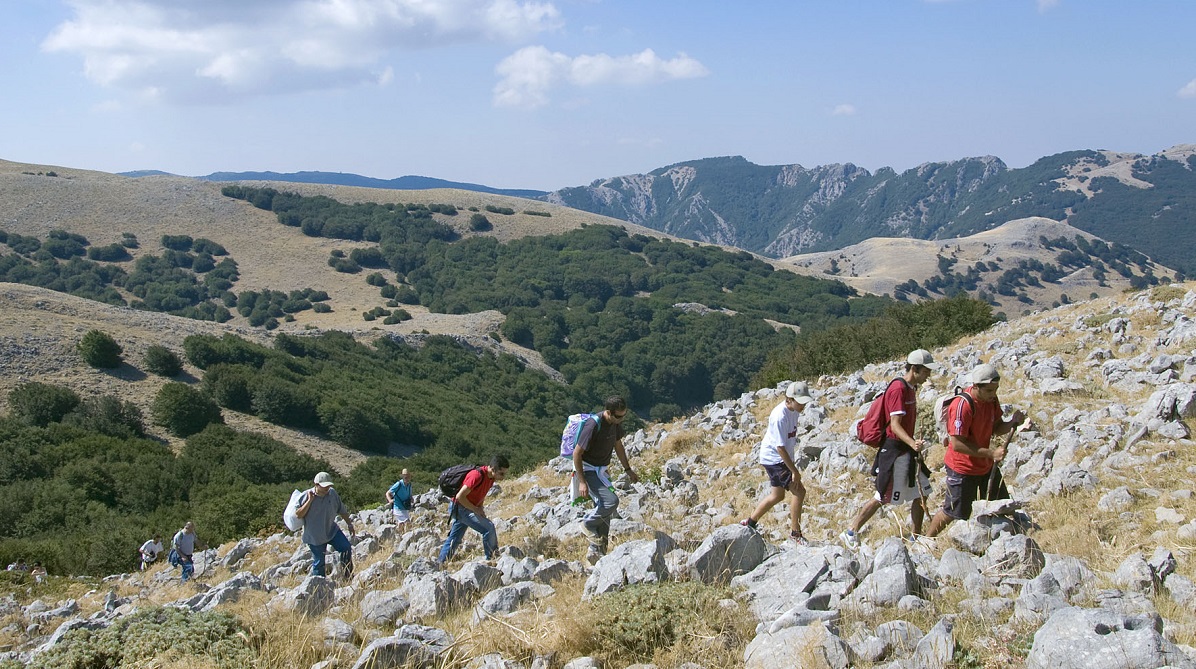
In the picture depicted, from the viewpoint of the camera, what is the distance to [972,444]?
552 cm

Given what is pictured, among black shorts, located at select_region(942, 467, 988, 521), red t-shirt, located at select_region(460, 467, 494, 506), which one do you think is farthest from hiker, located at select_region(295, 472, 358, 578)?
black shorts, located at select_region(942, 467, 988, 521)

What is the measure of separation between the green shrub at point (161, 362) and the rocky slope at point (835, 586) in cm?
2583

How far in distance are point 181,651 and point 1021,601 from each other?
4631 millimetres

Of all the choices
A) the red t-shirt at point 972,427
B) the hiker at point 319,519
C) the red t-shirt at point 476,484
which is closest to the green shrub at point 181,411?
the hiker at point 319,519

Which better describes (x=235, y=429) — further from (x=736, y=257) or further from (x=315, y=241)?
(x=736, y=257)

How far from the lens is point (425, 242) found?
3762 inches

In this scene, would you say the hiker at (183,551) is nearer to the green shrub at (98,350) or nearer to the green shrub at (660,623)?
the green shrub at (660,623)

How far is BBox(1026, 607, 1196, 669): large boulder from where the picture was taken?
10.4 ft

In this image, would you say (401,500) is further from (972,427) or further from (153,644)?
(972,427)

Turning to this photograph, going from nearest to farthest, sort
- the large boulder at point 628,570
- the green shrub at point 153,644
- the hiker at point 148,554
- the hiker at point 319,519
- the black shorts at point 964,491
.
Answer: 1. the green shrub at point 153,644
2. the large boulder at point 628,570
3. the black shorts at point 964,491
4. the hiker at point 319,519
5. the hiker at point 148,554

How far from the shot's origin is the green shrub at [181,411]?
29.0m

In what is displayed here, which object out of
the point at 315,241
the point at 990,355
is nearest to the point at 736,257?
the point at 315,241

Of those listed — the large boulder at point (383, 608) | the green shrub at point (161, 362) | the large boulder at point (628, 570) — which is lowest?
the green shrub at point (161, 362)

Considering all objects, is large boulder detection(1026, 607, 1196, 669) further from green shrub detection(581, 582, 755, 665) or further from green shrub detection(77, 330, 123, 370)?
green shrub detection(77, 330, 123, 370)
